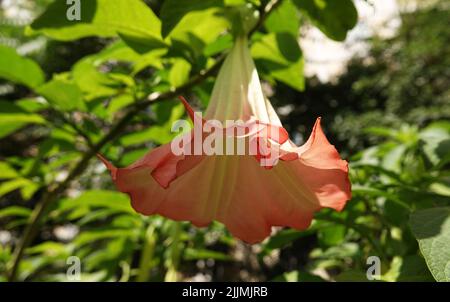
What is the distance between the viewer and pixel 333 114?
510 cm

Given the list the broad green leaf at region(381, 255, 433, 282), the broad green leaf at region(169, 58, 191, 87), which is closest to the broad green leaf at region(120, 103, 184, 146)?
the broad green leaf at region(169, 58, 191, 87)

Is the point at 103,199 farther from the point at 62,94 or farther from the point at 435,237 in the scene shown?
the point at 435,237

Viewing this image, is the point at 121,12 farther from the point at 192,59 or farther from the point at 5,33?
the point at 5,33

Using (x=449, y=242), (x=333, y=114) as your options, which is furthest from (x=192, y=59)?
(x=333, y=114)

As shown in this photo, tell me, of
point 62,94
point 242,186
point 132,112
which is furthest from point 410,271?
point 62,94

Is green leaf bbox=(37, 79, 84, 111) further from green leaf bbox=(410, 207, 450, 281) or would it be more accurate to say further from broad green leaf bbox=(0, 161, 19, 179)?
green leaf bbox=(410, 207, 450, 281)

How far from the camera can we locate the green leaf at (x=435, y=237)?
40cm

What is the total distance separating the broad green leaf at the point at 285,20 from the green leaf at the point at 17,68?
1.37 ft

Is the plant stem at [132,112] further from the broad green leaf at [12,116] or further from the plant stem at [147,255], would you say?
the plant stem at [147,255]

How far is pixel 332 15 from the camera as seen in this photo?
593 mm

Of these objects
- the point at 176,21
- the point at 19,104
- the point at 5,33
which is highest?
the point at 5,33

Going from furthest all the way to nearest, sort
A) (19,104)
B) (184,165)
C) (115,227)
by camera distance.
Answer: (115,227) < (19,104) < (184,165)
